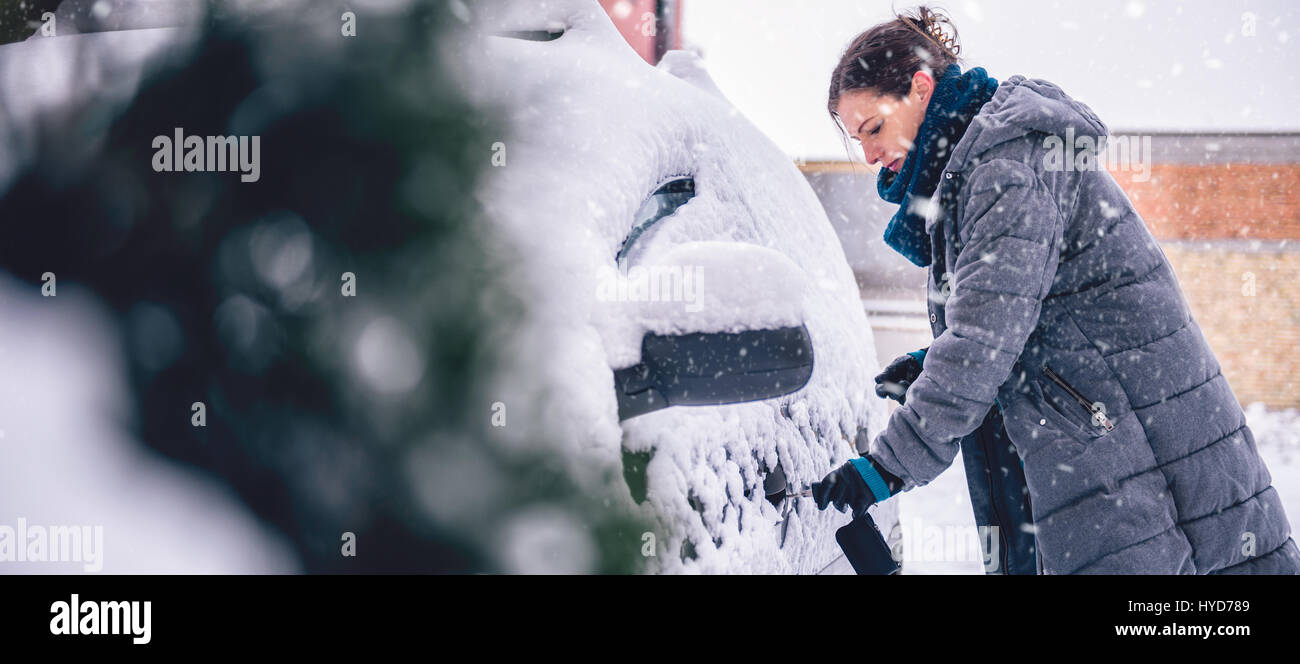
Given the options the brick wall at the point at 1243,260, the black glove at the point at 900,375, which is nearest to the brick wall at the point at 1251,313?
the brick wall at the point at 1243,260

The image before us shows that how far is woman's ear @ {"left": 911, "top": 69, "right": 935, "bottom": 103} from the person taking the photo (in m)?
1.39

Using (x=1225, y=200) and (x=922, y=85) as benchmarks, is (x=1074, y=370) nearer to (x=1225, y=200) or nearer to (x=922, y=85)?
(x=922, y=85)

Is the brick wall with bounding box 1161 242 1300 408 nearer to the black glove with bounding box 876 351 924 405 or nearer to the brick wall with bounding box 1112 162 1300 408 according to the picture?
the brick wall with bounding box 1112 162 1300 408

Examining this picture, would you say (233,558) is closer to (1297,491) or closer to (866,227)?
(1297,491)

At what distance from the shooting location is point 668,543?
118 centimetres

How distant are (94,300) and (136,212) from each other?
0.14m

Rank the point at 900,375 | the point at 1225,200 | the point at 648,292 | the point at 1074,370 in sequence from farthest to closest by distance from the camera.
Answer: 1. the point at 1225,200
2. the point at 900,375
3. the point at 1074,370
4. the point at 648,292

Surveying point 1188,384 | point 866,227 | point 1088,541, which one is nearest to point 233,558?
point 1088,541

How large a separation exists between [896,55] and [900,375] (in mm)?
596

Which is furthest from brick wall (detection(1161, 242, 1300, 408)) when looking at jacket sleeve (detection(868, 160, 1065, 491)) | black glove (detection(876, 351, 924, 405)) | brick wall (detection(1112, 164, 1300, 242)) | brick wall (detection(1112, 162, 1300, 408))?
jacket sleeve (detection(868, 160, 1065, 491))

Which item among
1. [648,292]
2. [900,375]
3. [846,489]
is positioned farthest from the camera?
[900,375]

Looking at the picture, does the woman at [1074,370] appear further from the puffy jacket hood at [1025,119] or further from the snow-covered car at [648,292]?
the snow-covered car at [648,292]

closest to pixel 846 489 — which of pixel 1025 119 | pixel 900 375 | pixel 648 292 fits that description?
pixel 900 375

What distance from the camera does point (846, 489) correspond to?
→ 1.38 meters
